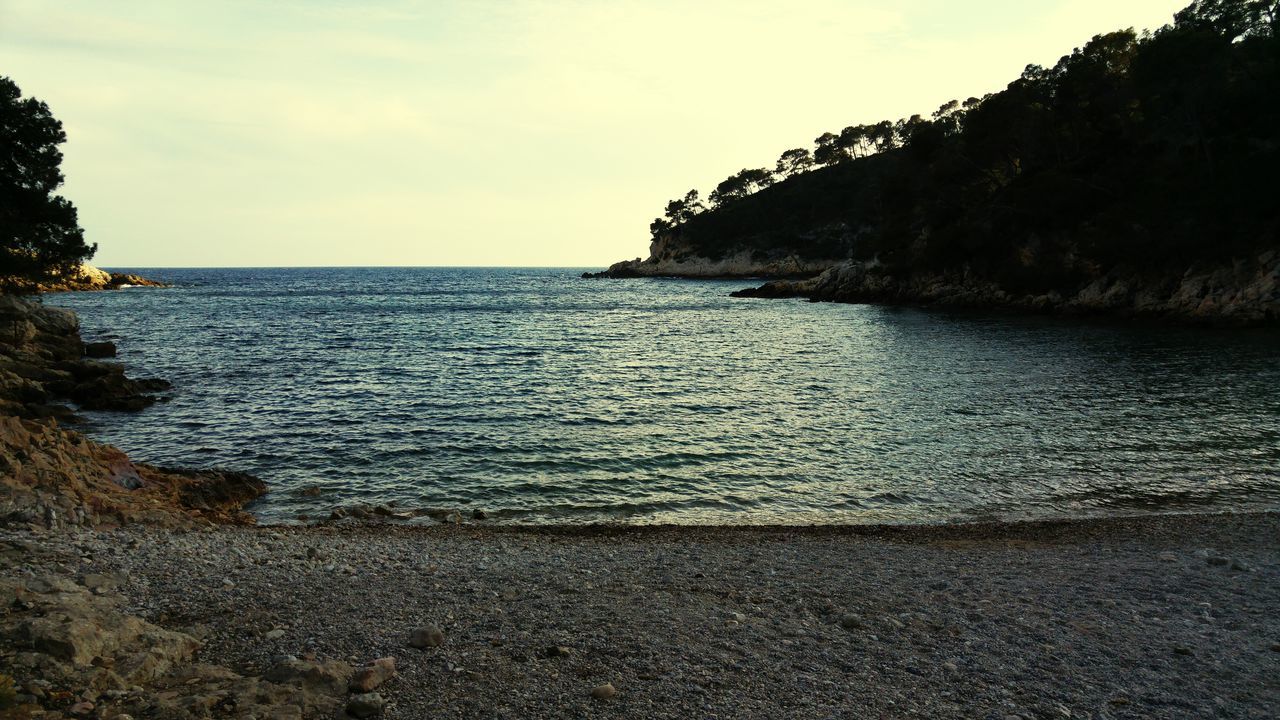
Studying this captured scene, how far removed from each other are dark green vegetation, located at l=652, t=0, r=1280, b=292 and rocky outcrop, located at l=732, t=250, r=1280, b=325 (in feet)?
4.03

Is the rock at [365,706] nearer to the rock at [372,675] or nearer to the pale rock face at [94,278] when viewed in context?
the rock at [372,675]

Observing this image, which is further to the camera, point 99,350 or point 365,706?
point 99,350

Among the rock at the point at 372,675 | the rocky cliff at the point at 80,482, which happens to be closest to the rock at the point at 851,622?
the rock at the point at 372,675

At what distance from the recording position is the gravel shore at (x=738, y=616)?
23.2 feet

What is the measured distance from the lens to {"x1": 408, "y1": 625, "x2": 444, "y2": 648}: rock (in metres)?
7.85

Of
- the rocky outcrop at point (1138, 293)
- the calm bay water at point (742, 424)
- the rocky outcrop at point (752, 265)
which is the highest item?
the rocky outcrop at point (752, 265)

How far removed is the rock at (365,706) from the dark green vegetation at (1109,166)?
65589 millimetres

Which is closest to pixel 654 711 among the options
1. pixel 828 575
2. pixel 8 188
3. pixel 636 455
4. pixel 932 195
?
pixel 828 575

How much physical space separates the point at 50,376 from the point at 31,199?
A: 15157 millimetres

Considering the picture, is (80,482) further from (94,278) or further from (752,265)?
(752,265)

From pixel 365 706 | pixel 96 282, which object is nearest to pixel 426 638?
pixel 365 706

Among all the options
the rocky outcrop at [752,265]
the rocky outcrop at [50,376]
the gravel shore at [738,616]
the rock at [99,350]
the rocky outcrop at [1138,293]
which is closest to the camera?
the gravel shore at [738,616]

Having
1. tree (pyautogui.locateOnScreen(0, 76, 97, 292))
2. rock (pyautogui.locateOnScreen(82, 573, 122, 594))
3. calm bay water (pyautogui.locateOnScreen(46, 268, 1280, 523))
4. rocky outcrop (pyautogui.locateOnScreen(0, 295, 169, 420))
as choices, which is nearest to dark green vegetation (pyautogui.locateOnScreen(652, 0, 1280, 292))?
calm bay water (pyautogui.locateOnScreen(46, 268, 1280, 523))

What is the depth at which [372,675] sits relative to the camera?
22.5 ft
